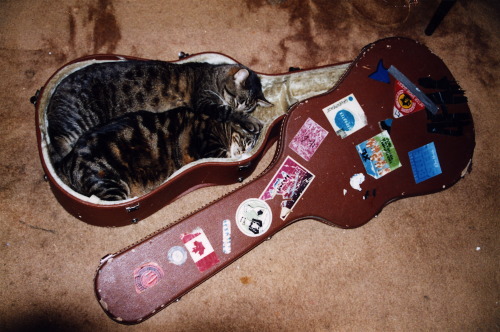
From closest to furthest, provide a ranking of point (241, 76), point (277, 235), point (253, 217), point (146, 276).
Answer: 1. point (146, 276)
2. point (253, 217)
3. point (241, 76)
4. point (277, 235)

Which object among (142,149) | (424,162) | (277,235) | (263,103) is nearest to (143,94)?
(142,149)

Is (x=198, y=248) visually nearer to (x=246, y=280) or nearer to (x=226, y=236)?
(x=226, y=236)

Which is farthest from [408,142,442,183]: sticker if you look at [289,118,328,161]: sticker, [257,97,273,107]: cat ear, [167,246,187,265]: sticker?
[167,246,187,265]: sticker

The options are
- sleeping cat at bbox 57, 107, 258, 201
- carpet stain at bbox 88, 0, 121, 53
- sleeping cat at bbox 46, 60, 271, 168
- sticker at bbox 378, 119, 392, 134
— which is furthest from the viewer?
carpet stain at bbox 88, 0, 121, 53

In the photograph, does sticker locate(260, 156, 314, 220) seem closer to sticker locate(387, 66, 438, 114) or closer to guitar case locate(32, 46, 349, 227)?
guitar case locate(32, 46, 349, 227)

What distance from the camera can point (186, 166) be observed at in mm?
1390

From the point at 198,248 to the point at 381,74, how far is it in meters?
1.18

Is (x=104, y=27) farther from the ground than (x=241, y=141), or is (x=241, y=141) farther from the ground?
(x=104, y=27)

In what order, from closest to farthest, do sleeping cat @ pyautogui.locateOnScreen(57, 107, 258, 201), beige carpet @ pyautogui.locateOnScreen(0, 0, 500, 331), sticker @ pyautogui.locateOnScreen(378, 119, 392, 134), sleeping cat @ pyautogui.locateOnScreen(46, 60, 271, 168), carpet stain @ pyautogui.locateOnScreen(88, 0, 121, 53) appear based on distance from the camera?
sleeping cat @ pyautogui.locateOnScreen(57, 107, 258, 201) → sleeping cat @ pyautogui.locateOnScreen(46, 60, 271, 168) → beige carpet @ pyautogui.locateOnScreen(0, 0, 500, 331) → sticker @ pyautogui.locateOnScreen(378, 119, 392, 134) → carpet stain @ pyautogui.locateOnScreen(88, 0, 121, 53)

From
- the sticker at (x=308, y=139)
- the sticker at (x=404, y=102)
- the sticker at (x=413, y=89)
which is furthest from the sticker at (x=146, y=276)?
the sticker at (x=413, y=89)

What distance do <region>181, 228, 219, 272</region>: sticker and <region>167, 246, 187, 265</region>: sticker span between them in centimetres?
3

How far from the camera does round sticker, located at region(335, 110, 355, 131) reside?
1.55m

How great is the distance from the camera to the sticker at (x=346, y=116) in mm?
1549

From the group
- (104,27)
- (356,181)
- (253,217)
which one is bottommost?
(253,217)
